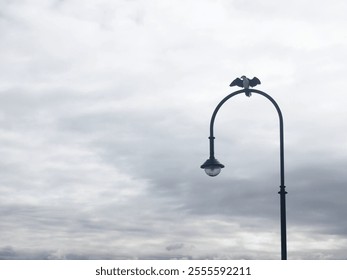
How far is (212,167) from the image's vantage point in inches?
503

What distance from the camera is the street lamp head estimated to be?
41.9 feet

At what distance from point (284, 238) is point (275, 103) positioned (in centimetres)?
383

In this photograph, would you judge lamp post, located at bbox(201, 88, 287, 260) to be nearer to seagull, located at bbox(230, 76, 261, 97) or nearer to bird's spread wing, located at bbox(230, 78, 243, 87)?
seagull, located at bbox(230, 76, 261, 97)

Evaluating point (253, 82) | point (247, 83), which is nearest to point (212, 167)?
point (247, 83)

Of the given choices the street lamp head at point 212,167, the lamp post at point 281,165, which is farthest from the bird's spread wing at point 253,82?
the street lamp head at point 212,167

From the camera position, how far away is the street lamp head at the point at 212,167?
12.8m

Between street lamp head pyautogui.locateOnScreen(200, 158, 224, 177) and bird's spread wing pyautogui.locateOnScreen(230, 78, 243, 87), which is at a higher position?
bird's spread wing pyautogui.locateOnScreen(230, 78, 243, 87)

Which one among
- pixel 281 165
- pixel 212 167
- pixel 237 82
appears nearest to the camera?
pixel 281 165

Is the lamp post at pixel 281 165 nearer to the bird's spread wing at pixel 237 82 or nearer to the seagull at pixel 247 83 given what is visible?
the seagull at pixel 247 83

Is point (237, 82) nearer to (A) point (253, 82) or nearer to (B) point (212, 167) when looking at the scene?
(A) point (253, 82)

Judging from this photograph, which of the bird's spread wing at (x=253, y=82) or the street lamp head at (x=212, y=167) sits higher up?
the bird's spread wing at (x=253, y=82)

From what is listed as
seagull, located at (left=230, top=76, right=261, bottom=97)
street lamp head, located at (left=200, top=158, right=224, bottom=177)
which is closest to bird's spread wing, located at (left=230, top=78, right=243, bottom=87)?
seagull, located at (left=230, top=76, right=261, bottom=97)
